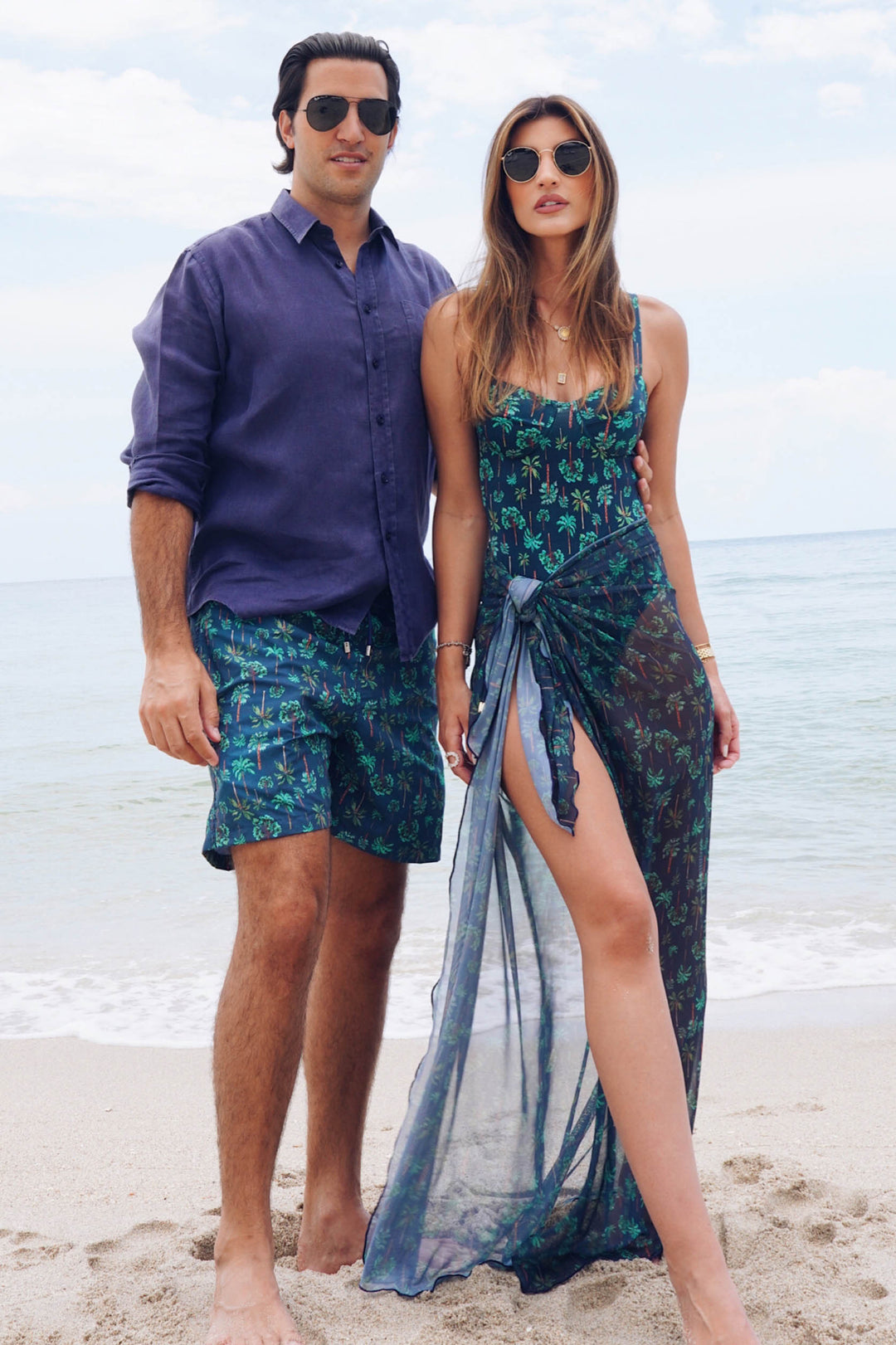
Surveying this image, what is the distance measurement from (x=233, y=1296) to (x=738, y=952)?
3.42 m

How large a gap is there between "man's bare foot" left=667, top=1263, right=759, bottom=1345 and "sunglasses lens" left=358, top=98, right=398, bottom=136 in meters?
2.24

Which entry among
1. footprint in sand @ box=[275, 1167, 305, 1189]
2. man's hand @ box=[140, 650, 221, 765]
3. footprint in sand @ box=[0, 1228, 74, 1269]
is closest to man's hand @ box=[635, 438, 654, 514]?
man's hand @ box=[140, 650, 221, 765]

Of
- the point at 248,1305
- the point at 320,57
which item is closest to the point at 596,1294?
the point at 248,1305

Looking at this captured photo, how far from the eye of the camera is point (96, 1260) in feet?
8.50

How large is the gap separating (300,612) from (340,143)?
0.98 metres

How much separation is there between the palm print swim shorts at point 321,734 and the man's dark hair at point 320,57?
110cm

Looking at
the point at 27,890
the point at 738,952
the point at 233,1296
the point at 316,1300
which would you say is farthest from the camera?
the point at 27,890

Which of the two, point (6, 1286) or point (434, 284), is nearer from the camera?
point (6, 1286)

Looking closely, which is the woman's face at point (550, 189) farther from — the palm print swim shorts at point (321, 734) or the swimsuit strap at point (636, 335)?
the palm print swim shorts at point (321, 734)

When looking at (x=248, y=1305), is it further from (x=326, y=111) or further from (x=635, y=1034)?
(x=326, y=111)

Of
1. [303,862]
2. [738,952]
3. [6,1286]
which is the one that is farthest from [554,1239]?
[738,952]

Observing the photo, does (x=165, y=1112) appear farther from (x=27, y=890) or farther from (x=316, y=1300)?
(x=27, y=890)

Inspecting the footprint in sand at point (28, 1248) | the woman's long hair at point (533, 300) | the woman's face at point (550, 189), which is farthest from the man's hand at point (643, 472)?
the footprint in sand at point (28, 1248)

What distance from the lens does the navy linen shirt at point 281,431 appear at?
2.44 m
